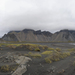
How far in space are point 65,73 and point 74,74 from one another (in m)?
1.06

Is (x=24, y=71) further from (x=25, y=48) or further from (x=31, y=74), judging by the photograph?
(x=25, y=48)

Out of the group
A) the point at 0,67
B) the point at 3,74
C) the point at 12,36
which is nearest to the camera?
the point at 3,74

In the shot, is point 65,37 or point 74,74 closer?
point 74,74

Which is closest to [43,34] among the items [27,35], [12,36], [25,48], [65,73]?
[27,35]

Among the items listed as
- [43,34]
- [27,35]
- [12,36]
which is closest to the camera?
[12,36]

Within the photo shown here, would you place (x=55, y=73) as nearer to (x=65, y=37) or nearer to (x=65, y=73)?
(x=65, y=73)

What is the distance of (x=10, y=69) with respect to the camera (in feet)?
31.2

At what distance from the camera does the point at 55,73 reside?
9492 mm

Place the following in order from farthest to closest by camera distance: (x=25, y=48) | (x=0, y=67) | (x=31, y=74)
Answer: (x=25, y=48), (x=0, y=67), (x=31, y=74)

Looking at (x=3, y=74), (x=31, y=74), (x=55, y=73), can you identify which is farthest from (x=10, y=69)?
(x=55, y=73)

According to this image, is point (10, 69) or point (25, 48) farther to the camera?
point (25, 48)

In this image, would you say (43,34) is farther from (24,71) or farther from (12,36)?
(24,71)

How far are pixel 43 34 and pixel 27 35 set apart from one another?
37084 mm

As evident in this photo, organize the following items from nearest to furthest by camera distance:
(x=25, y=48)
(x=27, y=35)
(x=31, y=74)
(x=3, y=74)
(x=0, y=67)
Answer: (x=3, y=74) < (x=31, y=74) < (x=0, y=67) < (x=25, y=48) < (x=27, y=35)
